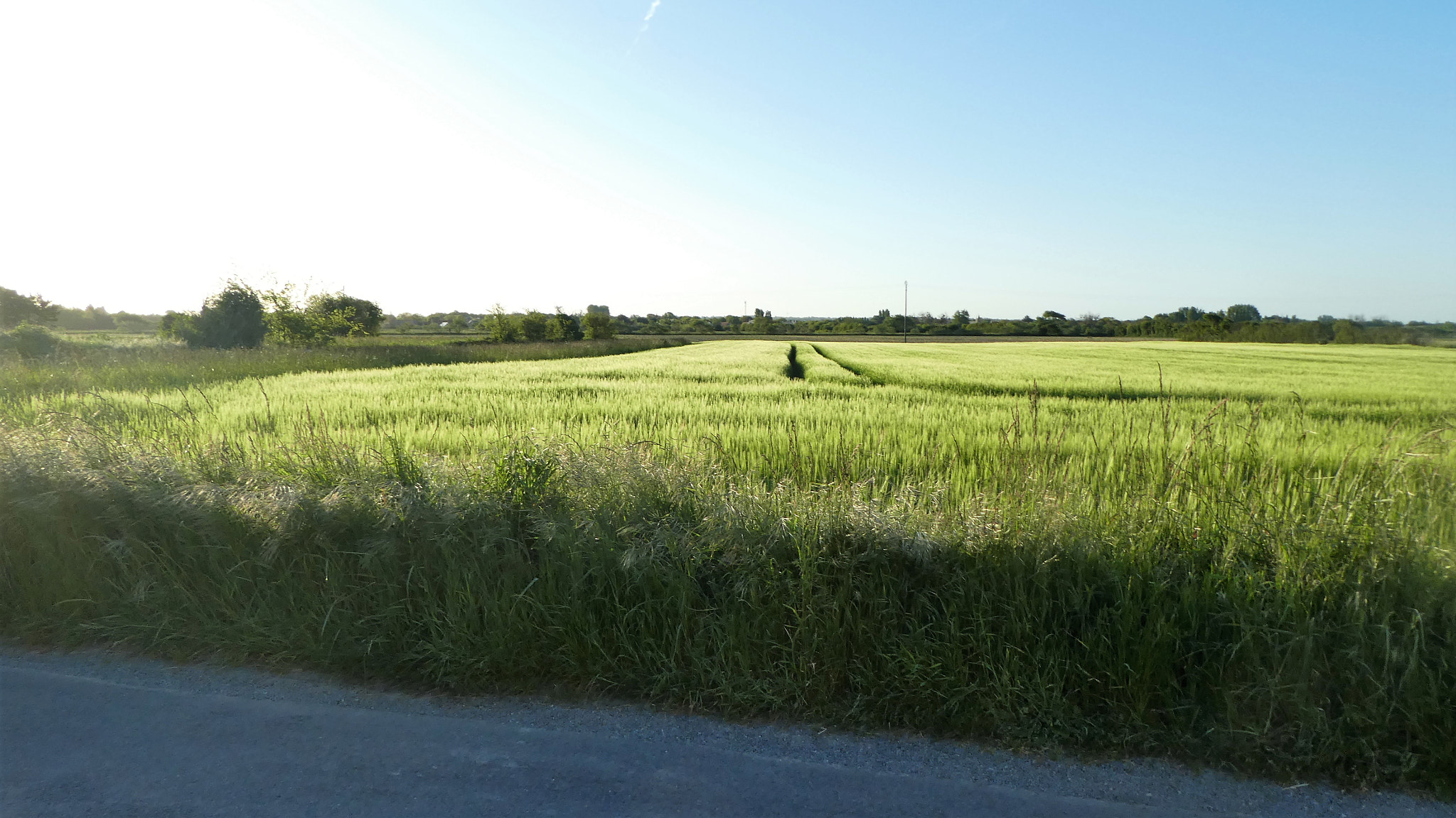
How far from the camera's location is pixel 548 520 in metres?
3.63

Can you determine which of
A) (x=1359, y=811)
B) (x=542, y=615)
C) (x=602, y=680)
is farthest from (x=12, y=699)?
(x=1359, y=811)

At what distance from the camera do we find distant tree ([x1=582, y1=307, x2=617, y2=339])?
282ft

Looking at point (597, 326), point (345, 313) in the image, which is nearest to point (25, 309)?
point (345, 313)

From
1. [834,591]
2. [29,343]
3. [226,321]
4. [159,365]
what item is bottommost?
[834,591]

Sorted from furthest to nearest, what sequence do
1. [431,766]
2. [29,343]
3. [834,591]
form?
[29,343] < [834,591] < [431,766]

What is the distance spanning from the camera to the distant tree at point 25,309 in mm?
38469

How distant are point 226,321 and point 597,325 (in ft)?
178

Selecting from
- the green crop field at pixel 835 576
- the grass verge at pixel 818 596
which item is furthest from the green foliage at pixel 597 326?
the grass verge at pixel 818 596

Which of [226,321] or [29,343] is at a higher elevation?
[226,321]

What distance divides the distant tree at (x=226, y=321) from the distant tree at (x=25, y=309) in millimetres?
9139

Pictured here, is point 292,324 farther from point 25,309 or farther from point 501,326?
point 501,326

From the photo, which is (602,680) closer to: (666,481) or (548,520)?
(548,520)

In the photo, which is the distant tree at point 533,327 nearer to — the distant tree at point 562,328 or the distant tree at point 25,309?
the distant tree at point 562,328

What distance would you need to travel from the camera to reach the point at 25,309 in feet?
144
